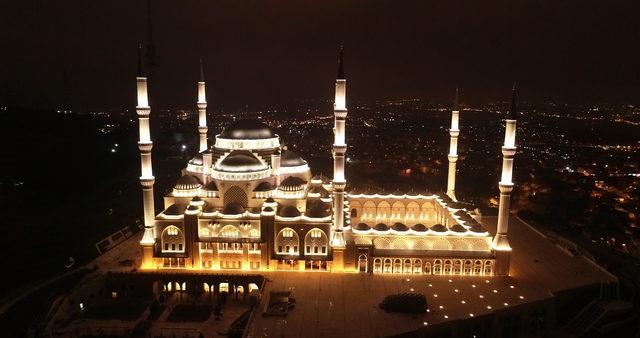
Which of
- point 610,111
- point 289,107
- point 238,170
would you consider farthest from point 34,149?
point 610,111

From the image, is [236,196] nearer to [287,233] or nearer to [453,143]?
[287,233]

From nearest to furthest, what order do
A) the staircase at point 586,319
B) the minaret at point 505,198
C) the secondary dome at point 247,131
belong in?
1. the staircase at point 586,319
2. the minaret at point 505,198
3. the secondary dome at point 247,131

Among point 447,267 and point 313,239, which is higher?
point 313,239

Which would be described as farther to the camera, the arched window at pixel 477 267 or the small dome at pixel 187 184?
the small dome at pixel 187 184

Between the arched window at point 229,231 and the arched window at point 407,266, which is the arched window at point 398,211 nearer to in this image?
the arched window at point 407,266

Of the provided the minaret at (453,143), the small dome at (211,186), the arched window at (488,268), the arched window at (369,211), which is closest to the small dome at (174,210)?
the small dome at (211,186)

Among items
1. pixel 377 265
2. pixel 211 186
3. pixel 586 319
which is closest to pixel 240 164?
pixel 211 186

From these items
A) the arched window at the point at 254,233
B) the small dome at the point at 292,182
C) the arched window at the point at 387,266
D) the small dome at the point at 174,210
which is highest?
the small dome at the point at 292,182

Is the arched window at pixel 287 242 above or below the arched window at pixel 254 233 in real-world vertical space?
below
